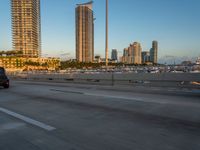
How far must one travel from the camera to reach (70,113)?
288 inches

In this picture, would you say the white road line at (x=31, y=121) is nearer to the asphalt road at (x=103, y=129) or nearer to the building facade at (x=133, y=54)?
the asphalt road at (x=103, y=129)

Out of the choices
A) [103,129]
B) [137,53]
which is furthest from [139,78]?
[137,53]

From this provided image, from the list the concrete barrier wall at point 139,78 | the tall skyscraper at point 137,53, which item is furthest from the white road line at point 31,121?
the tall skyscraper at point 137,53

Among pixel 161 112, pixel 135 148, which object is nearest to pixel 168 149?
pixel 135 148

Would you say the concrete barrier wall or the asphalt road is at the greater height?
the concrete barrier wall

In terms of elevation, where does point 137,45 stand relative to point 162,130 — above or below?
above

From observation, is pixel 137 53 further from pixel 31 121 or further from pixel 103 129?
pixel 103 129

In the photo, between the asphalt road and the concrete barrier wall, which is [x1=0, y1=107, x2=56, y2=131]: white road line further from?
the concrete barrier wall

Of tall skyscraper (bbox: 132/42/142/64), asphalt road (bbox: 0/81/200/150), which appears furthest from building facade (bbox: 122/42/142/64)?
asphalt road (bbox: 0/81/200/150)

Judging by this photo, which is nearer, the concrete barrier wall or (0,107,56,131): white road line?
(0,107,56,131): white road line

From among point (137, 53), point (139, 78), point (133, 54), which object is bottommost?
point (139, 78)

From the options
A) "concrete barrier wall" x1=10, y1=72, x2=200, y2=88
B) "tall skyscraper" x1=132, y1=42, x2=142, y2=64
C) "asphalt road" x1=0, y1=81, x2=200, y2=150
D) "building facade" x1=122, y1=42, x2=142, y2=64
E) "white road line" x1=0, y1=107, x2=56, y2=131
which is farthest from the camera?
"tall skyscraper" x1=132, y1=42, x2=142, y2=64

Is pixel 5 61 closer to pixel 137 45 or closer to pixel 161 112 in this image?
pixel 137 45

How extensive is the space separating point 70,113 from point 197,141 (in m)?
4.23
